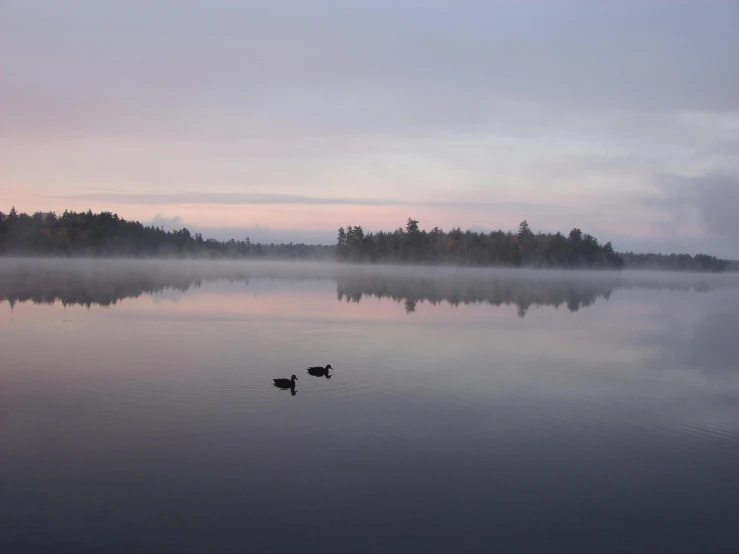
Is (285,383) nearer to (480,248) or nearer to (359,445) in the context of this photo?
(359,445)

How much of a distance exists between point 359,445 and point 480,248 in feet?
436

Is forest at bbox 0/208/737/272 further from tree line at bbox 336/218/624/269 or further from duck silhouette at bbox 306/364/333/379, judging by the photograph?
duck silhouette at bbox 306/364/333/379

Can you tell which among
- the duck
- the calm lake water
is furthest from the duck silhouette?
the duck

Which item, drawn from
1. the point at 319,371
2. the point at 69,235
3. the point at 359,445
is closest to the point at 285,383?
the point at 319,371

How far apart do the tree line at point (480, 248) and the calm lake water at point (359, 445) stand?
389ft

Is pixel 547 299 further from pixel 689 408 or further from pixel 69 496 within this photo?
pixel 69 496

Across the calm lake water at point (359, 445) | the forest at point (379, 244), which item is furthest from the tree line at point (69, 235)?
the calm lake water at point (359, 445)

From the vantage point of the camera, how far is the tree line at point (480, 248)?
134750mm

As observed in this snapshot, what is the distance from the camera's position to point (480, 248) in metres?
139

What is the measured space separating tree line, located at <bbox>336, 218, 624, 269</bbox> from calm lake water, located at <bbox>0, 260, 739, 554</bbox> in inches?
→ 4668

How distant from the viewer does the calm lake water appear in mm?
6930

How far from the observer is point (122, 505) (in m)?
7.23

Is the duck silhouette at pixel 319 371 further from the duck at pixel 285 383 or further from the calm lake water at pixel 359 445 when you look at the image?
the duck at pixel 285 383

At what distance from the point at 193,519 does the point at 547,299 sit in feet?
122
